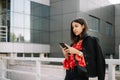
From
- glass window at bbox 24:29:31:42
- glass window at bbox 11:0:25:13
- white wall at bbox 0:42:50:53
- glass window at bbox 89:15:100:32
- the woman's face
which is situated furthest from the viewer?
glass window at bbox 89:15:100:32

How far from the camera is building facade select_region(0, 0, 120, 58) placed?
17047 millimetres

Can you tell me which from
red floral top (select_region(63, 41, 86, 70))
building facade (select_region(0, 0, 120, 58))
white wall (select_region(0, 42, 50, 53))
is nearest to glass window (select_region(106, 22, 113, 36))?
building facade (select_region(0, 0, 120, 58))

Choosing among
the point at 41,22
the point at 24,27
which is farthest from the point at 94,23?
the point at 24,27

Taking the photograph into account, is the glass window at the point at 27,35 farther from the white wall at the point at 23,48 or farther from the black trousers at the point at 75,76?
the black trousers at the point at 75,76

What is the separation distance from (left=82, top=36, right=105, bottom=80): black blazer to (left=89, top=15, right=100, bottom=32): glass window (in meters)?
18.7

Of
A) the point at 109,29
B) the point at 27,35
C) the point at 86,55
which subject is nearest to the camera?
the point at 86,55

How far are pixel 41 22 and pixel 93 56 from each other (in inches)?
709

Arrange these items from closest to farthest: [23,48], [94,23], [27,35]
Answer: [23,48]
[27,35]
[94,23]

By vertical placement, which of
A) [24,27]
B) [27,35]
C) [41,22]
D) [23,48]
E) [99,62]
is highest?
[41,22]

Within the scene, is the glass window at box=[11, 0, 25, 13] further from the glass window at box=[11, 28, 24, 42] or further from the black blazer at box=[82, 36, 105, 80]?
the black blazer at box=[82, 36, 105, 80]

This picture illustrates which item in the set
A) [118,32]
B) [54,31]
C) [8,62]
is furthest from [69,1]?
[8,62]

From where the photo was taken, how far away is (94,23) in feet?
72.0

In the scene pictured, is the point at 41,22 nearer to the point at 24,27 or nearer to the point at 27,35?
the point at 27,35

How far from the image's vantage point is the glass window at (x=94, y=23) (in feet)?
69.2
